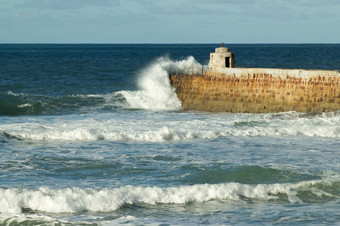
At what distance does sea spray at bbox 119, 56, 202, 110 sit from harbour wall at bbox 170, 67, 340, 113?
0.75 metres

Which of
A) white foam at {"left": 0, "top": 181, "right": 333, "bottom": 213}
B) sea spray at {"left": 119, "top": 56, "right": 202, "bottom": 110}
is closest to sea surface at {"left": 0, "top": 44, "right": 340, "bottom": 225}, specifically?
white foam at {"left": 0, "top": 181, "right": 333, "bottom": 213}

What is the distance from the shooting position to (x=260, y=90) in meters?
22.1

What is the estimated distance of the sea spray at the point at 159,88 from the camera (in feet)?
83.7

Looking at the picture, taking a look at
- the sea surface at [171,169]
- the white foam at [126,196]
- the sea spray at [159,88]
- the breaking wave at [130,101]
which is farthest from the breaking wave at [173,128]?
the white foam at [126,196]

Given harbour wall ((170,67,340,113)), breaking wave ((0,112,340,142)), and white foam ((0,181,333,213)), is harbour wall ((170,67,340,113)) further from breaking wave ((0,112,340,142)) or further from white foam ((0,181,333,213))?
white foam ((0,181,333,213))

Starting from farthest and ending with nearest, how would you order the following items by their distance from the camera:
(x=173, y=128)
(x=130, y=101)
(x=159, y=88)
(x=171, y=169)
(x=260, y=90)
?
(x=130, y=101), (x=159, y=88), (x=260, y=90), (x=173, y=128), (x=171, y=169)

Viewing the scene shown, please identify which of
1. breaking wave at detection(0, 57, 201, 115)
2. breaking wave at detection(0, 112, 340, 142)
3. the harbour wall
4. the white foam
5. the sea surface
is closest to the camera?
the sea surface

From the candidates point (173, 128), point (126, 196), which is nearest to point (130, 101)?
point (173, 128)

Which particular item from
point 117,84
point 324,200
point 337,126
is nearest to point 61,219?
point 324,200

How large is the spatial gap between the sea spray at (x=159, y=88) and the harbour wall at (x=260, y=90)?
0.75m

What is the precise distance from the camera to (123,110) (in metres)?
25.6

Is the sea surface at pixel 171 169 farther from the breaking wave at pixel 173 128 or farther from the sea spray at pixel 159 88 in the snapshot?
the sea spray at pixel 159 88

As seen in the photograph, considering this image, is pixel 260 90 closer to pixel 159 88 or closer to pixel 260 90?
pixel 260 90

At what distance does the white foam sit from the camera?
10.2m
